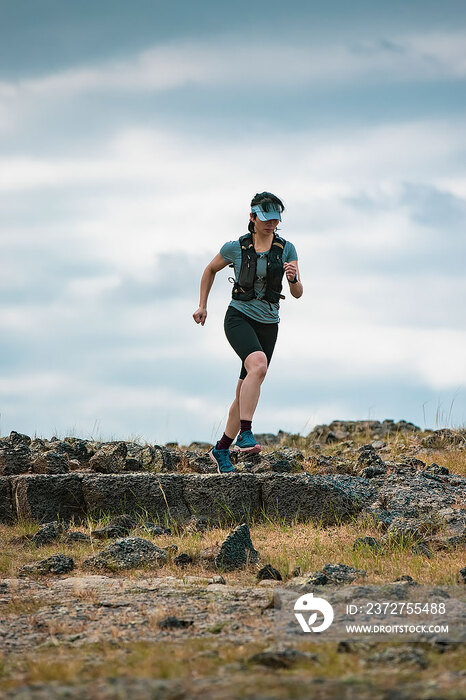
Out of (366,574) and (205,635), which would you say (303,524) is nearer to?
(366,574)

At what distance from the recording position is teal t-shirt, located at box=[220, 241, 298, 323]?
7.64 metres

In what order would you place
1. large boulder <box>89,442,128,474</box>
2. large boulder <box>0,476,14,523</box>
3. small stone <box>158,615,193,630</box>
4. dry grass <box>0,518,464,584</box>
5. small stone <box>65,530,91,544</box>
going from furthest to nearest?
large boulder <box>89,442,128,474</box> < large boulder <box>0,476,14,523</box> < small stone <box>65,530,91,544</box> < dry grass <box>0,518,464,584</box> < small stone <box>158,615,193,630</box>

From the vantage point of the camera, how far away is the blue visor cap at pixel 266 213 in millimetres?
7574

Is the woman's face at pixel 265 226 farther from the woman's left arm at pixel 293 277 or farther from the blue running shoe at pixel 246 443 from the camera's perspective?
the blue running shoe at pixel 246 443

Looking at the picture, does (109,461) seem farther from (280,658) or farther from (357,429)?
(357,429)

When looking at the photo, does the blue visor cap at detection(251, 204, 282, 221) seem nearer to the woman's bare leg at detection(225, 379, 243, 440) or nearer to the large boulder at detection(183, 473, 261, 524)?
the woman's bare leg at detection(225, 379, 243, 440)

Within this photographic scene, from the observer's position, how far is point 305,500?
25.2 ft

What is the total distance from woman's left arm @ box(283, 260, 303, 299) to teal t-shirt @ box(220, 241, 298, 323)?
20cm

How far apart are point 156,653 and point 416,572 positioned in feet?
8.40

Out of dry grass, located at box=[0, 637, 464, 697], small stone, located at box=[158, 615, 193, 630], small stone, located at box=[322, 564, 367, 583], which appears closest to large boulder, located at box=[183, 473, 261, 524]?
small stone, located at box=[322, 564, 367, 583]

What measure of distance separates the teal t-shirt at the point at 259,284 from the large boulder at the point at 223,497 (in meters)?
1.52

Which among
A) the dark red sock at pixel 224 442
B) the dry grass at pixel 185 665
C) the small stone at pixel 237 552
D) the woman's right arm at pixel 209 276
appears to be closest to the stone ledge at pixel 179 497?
the dark red sock at pixel 224 442

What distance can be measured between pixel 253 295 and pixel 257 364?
2.16ft

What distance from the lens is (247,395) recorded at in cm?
747
